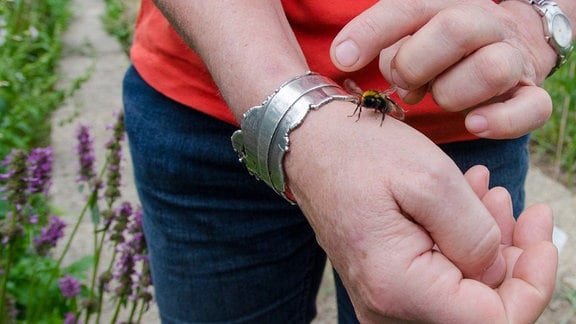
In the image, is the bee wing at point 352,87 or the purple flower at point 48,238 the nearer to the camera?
→ the bee wing at point 352,87

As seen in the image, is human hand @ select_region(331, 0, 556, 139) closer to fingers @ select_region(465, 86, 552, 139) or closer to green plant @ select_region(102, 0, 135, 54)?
fingers @ select_region(465, 86, 552, 139)

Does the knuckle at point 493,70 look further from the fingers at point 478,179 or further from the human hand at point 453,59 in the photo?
the fingers at point 478,179

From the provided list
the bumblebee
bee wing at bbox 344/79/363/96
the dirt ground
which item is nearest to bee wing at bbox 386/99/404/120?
the bumblebee

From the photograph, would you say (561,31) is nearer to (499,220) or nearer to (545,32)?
(545,32)

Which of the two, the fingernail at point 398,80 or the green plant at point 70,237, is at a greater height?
the fingernail at point 398,80

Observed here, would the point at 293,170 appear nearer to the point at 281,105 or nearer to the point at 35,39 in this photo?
the point at 281,105

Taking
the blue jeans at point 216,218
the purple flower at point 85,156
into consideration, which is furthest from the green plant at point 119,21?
the blue jeans at point 216,218

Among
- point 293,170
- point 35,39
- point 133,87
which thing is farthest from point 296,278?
point 35,39
